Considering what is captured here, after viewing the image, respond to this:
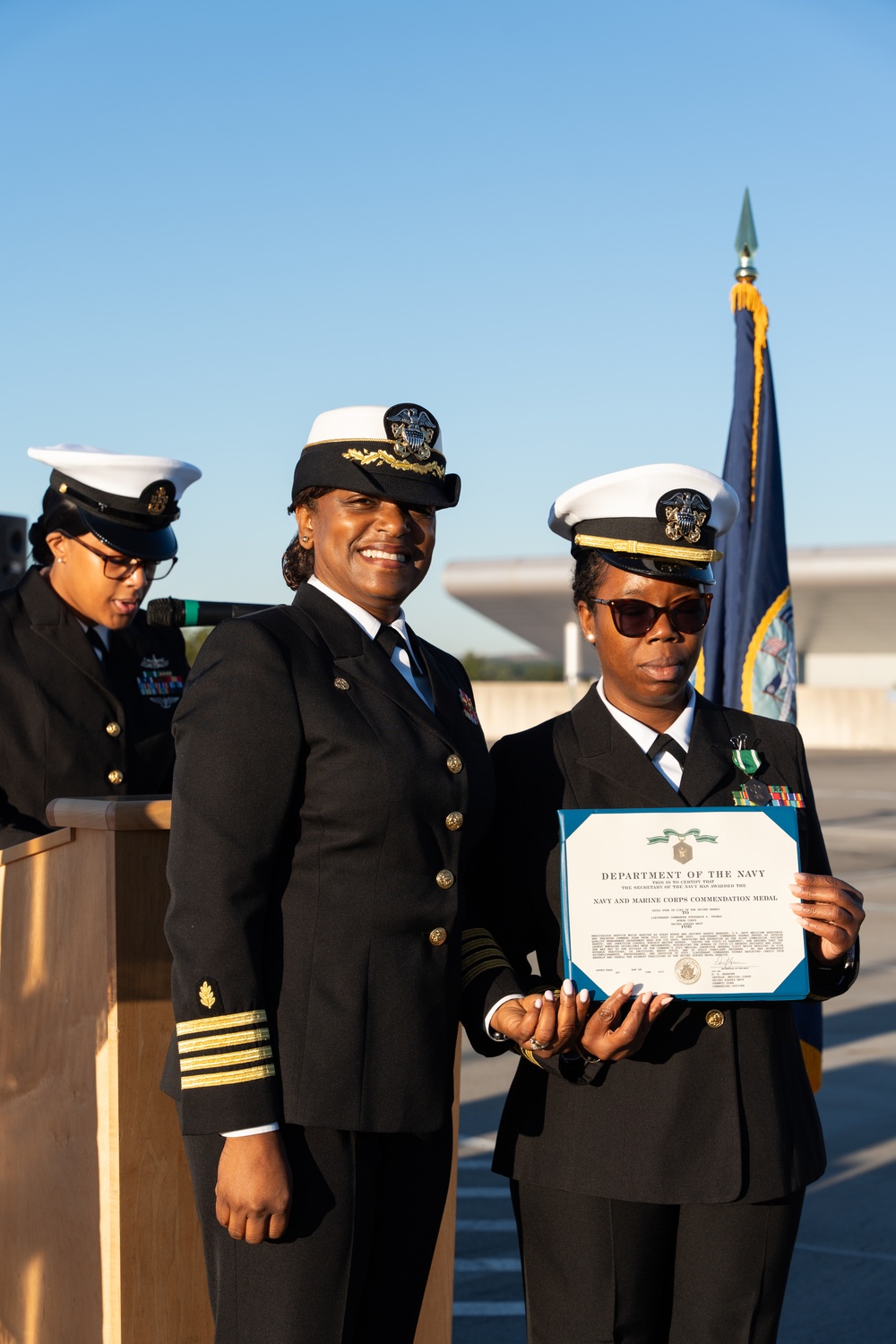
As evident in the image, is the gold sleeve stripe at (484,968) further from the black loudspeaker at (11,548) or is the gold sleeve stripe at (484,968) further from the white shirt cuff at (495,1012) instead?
the black loudspeaker at (11,548)

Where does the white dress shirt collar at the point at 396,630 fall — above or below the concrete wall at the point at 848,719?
above

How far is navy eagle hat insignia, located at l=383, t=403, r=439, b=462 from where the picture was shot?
7.18 ft

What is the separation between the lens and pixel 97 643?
10.8ft

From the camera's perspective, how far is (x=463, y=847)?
2148 millimetres

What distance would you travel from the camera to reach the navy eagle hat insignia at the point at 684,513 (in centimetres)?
239

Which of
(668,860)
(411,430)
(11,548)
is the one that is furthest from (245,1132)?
(11,548)

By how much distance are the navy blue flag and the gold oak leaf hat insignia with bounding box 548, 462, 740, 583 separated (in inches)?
109

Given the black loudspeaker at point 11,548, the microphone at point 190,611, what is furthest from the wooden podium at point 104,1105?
the black loudspeaker at point 11,548

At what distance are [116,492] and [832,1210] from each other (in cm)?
326

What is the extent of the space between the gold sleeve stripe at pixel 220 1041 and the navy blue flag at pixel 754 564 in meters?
3.53

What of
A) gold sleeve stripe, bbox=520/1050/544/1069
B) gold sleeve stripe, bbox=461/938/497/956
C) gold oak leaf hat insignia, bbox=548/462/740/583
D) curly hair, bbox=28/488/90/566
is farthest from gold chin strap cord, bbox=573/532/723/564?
curly hair, bbox=28/488/90/566

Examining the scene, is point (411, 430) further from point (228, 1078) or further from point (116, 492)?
point (116, 492)

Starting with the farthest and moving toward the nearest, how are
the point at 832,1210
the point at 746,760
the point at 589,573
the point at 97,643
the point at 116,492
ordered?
the point at 832,1210
the point at 97,643
the point at 116,492
the point at 589,573
the point at 746,760

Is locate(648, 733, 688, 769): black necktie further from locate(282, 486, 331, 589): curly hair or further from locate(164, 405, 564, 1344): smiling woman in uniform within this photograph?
locate(282, 486, 331, 589): curly hair
